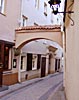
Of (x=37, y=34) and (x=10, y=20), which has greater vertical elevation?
(x=10, y=20)

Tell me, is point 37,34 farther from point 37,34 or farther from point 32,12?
point 32,12

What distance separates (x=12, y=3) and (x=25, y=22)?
4.02 m

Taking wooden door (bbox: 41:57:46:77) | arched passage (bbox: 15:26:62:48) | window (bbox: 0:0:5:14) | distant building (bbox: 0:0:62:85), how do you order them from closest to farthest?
1. window (bbox: 0:0:5:14)
2. distant building (bbox: 0:0:62:85)
3. arched passage (bbox: 15:26:62:48)
4. wooden door (bbox: 41:57:46:77)

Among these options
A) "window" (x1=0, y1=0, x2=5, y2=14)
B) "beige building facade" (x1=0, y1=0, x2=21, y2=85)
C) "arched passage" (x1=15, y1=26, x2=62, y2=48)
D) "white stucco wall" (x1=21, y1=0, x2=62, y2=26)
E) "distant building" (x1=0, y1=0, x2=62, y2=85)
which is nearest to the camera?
"beige building facade" (x1=0, y1=0, x2=21, y2=85)

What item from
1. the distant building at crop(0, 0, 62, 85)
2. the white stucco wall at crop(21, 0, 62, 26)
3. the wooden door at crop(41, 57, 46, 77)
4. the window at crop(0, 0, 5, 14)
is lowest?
the wooden door at crop(41, 57, 46, 77)

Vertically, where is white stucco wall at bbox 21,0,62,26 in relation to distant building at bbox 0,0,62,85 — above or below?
above

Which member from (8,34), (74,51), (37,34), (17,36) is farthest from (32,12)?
(74,51)

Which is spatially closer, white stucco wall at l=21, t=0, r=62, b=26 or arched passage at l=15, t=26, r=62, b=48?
arched passage at l=15, t=26, r=62, b=48

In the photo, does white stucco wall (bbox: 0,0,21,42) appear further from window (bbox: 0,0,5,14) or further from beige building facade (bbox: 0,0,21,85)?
window (bbox: 0,0,5,14)

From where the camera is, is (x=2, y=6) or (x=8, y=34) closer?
(x=2, y=6)

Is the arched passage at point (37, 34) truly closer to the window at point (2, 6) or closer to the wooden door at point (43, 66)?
the window at point (2, 6)

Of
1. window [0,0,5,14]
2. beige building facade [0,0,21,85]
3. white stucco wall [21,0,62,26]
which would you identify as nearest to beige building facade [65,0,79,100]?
beige building facade [0,0,21,85]

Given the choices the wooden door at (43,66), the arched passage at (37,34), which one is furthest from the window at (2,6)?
the wooden door at (43,66)

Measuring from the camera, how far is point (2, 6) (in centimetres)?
1391
